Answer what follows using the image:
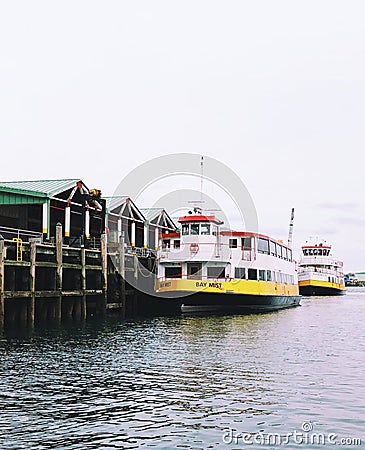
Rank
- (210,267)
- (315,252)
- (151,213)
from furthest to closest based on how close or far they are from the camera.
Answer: (315,252)
(151,213)
(210,267)

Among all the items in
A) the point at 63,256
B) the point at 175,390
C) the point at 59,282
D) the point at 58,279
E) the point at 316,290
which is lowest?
the point at 175,390

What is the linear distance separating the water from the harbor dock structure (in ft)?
13.0

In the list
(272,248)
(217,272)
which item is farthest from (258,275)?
(272,248)

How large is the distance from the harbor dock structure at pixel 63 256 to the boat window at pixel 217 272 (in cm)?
520

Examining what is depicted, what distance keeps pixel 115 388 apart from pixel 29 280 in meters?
15.8

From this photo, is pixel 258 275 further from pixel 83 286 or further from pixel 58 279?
pixel 58 279

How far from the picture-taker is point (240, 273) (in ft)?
142

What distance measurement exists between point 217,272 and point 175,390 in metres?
24.8

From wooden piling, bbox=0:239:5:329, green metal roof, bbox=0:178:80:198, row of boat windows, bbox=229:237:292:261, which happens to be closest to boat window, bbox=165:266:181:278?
row of boat windows, bbox=229:237:292:261

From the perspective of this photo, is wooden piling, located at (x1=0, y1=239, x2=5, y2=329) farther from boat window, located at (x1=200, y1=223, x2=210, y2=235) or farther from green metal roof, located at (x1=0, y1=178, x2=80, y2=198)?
boat window, located at (x1=200, y1=223, x2=210, y2=235)

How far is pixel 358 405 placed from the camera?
52.2 ft

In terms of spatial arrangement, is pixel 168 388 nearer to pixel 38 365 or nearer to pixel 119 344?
pixel 38 365

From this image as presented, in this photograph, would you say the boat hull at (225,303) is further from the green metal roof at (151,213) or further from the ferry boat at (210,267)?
the green metal roof at (151,213)

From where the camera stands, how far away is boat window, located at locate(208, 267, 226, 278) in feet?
137
